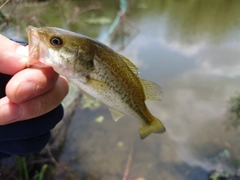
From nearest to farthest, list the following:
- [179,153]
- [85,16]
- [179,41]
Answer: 1. [179,153]
2. [179,41]
3. [85,16]

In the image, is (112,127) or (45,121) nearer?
(45,121)

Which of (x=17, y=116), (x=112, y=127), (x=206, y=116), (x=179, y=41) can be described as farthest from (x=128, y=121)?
(x=179, y=41)

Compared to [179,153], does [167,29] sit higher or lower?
lower

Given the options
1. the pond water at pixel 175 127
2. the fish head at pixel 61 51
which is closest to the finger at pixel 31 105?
the fish head at pixel 61 51

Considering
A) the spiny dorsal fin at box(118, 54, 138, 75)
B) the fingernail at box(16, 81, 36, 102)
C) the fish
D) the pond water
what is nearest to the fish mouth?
the fish

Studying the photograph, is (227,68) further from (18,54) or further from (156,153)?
(18,54)
